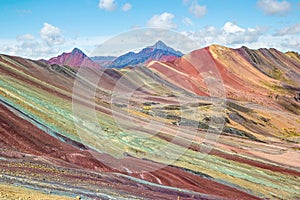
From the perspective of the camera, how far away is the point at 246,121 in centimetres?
9800

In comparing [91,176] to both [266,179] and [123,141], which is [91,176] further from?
[266,179]

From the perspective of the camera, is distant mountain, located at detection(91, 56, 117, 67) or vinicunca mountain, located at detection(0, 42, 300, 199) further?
distant mountain, located at detection(91, 56, 117, 67)

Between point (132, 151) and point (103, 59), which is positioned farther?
point (103, 59)

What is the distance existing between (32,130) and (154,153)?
15.0 meters

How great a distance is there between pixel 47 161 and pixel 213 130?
5616 centimetres

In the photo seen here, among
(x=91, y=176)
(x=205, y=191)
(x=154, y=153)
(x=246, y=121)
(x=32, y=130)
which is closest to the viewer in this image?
(x=91, y=176)

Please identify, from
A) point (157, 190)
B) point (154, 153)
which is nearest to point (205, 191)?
point (157, 190)

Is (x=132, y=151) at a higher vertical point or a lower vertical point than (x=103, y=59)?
lower

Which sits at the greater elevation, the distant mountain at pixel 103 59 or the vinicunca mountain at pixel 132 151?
the distant mountain at pixel 103 59

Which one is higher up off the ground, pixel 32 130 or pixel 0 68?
pixel 0 68

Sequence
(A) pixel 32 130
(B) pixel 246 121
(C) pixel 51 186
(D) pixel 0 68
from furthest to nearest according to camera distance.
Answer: (B) pixel 246 121 → (D) pixel 0 68 → (A) pixel 32 130 → (C) pixel 51 186

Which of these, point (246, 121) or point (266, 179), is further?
point (246, 121)

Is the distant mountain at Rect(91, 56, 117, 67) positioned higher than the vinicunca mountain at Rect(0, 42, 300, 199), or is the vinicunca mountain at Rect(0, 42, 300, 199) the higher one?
the distant mountain at Rect(91, 56, 117, 67)

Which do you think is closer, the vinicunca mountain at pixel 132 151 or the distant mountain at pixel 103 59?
the vinicunca mountain at pixel 132 151
